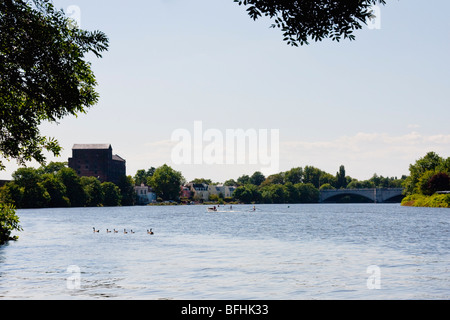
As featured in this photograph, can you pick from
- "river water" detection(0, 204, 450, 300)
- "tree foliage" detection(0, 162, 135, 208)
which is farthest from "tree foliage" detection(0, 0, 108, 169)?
"tree foliage" detection(0, 162, 135, 208)

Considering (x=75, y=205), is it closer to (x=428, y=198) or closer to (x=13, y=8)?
(x=428, y=198)

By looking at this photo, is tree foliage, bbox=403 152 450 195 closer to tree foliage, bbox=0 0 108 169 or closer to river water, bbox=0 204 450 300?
river water, bbox=0 204 450 300

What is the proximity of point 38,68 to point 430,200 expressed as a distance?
452ft

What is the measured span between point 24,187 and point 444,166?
124084mm

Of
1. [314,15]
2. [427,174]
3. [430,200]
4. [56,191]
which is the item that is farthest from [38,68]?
[56,191]

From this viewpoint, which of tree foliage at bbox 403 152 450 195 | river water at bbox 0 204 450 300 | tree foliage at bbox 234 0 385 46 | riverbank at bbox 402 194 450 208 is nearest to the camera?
tree foliage at bbox 234 0 385 46

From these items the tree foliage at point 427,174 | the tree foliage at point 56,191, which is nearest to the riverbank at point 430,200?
the tree foliage at point 427,174

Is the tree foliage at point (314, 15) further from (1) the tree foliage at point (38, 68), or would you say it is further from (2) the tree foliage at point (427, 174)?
(2) the tree foliage at point (427, 174)

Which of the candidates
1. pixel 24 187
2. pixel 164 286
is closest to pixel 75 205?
pixel 24 187

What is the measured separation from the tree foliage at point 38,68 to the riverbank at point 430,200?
127 meters

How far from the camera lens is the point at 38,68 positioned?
18953 mm

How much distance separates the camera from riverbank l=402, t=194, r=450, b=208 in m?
133

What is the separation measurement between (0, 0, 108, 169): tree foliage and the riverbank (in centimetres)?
12707
